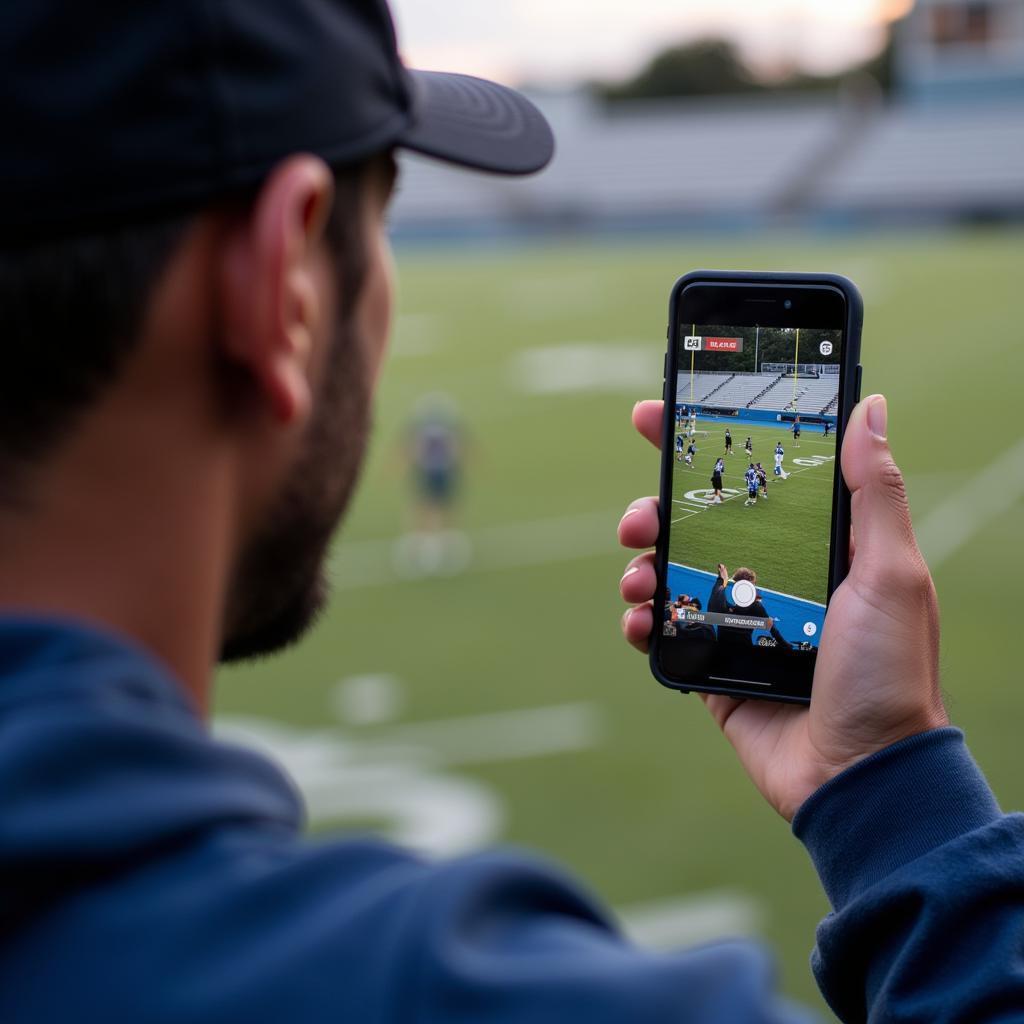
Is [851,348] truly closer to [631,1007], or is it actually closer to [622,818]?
[631,1007]

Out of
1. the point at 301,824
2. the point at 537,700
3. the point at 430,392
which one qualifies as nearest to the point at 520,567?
the point at 537,700

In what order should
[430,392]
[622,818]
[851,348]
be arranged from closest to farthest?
[851,348] < [622,818] < [430,392]

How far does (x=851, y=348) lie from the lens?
1771 mm

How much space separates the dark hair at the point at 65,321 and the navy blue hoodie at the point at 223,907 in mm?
147

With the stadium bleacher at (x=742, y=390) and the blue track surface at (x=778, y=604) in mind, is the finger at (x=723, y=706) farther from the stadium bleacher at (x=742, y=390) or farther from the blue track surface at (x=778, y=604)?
the stadium bleacher at (x=742, y=390)

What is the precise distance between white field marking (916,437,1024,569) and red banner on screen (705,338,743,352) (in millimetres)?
10449

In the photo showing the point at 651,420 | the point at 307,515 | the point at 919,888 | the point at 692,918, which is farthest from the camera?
the point at 692,918

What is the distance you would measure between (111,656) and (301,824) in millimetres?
161

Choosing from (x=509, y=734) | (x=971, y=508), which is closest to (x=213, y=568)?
(x=509, y=734)

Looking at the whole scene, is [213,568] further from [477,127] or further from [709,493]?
[709,493]

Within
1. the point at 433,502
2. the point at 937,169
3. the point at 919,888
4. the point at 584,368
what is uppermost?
the point at 919,888

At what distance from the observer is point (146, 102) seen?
89cm

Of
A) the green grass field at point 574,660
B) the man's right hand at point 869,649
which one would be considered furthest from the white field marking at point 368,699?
the man's right hand at point 869,649

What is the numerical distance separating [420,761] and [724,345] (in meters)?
7.17
